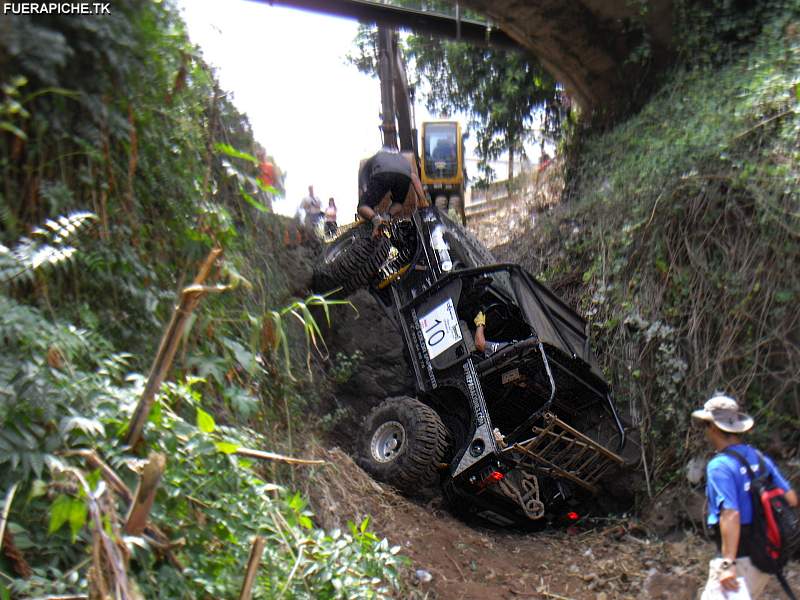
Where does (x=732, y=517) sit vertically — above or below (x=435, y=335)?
below

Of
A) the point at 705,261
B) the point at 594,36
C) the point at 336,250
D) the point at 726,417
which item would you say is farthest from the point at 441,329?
the point at 594,36

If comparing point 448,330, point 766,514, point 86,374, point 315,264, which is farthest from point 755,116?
point 86,374

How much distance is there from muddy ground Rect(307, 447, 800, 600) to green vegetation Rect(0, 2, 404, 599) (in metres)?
1.08

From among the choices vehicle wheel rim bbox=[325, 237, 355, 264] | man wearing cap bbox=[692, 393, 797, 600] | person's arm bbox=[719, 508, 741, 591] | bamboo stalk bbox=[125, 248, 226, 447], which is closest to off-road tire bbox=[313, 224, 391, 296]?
vehicle wheel rim bbox=[325, 237, 355, 264]

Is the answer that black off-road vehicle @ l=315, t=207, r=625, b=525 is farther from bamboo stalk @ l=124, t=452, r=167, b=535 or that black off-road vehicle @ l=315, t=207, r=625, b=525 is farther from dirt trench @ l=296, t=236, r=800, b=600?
bamboo stalk @ l=124, t=452, r=167, b=535

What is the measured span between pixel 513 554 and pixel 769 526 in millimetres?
3537

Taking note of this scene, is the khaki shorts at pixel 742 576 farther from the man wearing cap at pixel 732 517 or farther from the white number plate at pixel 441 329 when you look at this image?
the white number plate at pixel 441 329

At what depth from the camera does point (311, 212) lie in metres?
13.8

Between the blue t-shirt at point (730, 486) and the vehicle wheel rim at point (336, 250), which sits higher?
the vehicle wheel rim at point (336, 250)

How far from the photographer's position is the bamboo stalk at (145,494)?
2773mm

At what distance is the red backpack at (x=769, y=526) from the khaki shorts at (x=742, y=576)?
0.13 feet

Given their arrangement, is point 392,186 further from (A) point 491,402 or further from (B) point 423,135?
(B) point 423,135

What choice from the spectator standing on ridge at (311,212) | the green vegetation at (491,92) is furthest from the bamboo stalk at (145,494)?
the green vegetation at (491,92)

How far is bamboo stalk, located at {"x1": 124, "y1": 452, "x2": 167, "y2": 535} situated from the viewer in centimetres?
277
